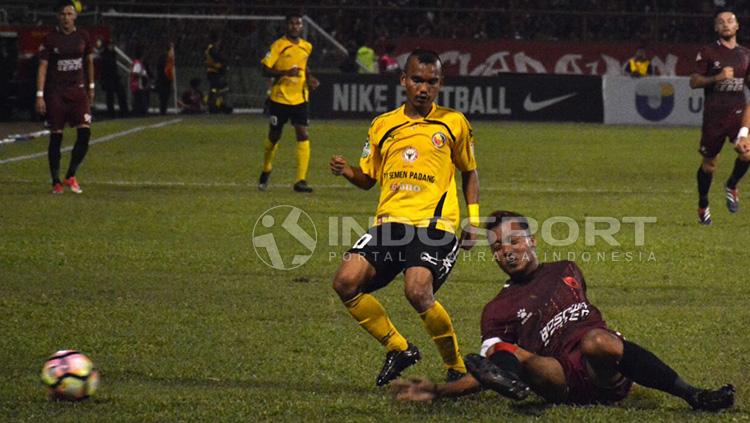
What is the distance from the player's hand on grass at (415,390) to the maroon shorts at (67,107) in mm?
11382

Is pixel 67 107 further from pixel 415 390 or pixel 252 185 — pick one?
pixel 415 390

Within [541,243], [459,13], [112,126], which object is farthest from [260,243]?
[459,13]

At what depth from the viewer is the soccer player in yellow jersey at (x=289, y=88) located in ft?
59.2

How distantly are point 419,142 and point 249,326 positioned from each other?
2133 mm

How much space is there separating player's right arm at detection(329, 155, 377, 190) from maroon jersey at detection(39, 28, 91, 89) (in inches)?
393

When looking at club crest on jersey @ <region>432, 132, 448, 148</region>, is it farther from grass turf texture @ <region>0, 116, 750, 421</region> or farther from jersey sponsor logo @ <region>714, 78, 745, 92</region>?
jersey sponsor logo @ <region>714, 78, 745, 92</region>

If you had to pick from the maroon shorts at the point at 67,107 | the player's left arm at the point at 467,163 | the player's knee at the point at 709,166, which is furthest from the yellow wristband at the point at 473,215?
→ the maroon shorts at the point at 67,107

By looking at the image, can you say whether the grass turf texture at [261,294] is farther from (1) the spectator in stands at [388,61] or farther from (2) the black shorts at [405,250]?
(1) the spectator in stands at [388,61]

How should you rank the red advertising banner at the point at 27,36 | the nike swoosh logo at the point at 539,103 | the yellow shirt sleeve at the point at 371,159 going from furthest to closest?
1. the nike swoosh logo at the point at 539,103
2. the red advertising banner at the point at 27,36
3. the yellow shirt sleeve at the point at 371,159

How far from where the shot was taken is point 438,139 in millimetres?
7695

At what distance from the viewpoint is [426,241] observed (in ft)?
24.3

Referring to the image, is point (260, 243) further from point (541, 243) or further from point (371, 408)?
point (371, 408)

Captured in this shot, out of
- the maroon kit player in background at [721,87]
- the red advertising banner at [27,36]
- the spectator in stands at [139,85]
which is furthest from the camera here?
the spectator in stands at [139,85]

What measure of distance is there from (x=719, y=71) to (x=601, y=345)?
915cm
